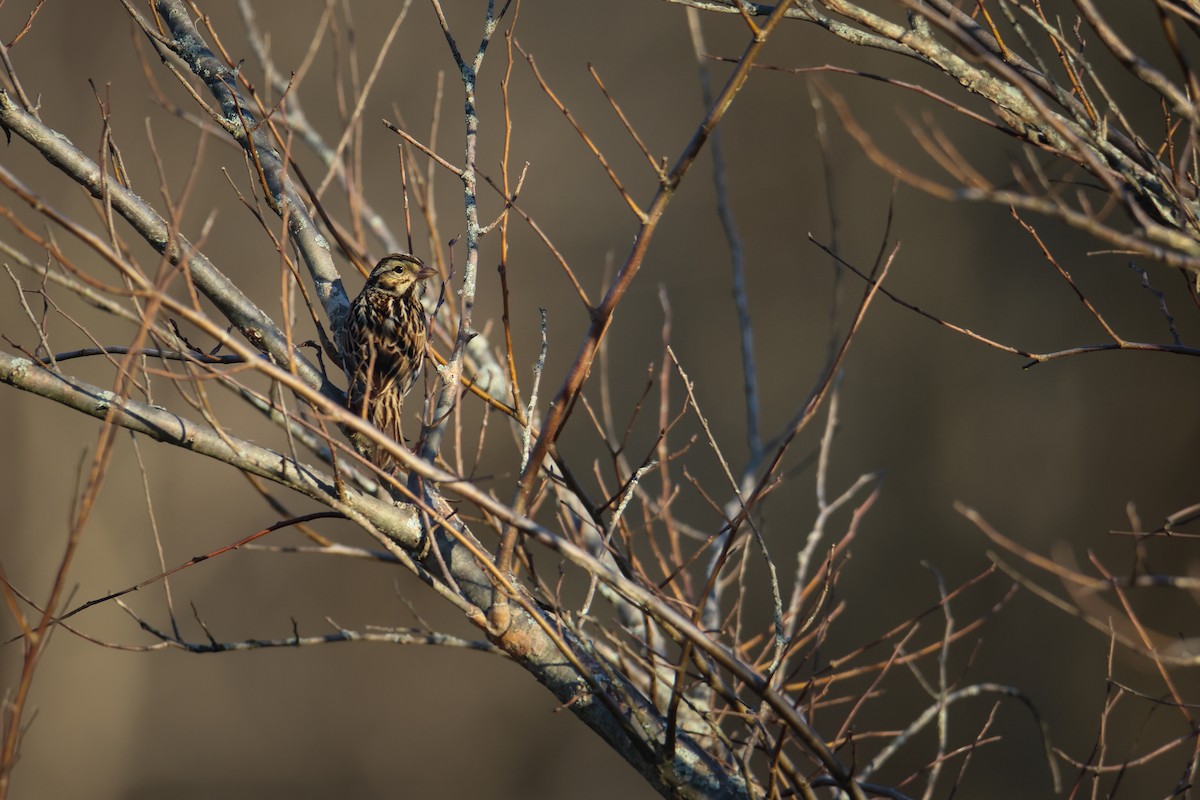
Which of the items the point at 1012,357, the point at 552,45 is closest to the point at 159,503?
the point at 552,45

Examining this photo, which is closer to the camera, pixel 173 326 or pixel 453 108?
pixel 173 326

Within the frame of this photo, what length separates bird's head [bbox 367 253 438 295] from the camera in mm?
3152

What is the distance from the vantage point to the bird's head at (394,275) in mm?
3152

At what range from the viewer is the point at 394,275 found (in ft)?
10.6

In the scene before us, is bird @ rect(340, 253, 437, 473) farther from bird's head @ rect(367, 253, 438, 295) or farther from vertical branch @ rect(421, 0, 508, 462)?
vertical branch @ rect(421, 0, 508, 462)

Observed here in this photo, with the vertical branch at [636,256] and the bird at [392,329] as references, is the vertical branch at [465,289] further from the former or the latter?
the bird at [392,329]

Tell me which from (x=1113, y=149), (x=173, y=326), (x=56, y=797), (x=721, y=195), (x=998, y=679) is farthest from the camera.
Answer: (x=56, y=797)

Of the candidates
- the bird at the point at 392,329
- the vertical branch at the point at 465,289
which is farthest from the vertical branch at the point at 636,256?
the bird at the point at 392,329

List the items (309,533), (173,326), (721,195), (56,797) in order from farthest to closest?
(56,797) → (721,195) → (309,533) → (173,326)

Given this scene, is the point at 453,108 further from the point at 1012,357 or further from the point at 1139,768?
the point at 1139,768

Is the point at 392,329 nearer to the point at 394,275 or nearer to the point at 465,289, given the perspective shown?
the point at 394,275

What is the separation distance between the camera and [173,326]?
1896mm

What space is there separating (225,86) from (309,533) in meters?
1.07

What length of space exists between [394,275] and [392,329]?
0.72ft
